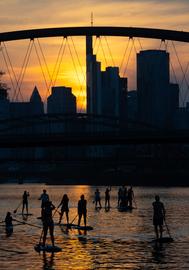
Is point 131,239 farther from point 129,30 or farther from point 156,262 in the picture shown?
point 129,30

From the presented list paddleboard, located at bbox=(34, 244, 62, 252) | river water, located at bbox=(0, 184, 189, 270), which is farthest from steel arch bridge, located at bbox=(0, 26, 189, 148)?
paddleboard, located at bbox=(34, 244, 62, 252)

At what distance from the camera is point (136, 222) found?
47.3 m

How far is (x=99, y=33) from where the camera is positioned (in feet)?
225

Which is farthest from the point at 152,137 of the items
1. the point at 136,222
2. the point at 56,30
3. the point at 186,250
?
the point at 186,250

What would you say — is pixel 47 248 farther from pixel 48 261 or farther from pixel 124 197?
pixel 124 197

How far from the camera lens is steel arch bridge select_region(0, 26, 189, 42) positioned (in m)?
66.6

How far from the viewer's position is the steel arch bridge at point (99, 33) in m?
66.6

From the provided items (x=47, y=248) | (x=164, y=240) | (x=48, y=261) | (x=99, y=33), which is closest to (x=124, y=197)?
(x=99, y=33)

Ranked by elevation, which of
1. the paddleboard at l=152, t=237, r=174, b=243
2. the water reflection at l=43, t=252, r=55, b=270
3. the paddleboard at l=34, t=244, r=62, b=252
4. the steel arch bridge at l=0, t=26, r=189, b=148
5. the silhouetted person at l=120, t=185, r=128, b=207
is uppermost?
the steel arch bridge at l=0, t=26, r=189, b=148

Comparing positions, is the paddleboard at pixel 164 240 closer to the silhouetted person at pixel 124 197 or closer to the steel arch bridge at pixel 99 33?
the silhouetted person at pixel 124 197

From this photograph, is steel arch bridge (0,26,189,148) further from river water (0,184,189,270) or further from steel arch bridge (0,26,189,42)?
river water (0,184,189,270)

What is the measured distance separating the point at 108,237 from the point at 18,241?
354cm

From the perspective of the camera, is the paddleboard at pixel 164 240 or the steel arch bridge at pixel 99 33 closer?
the paddleboard at pixel 164 240

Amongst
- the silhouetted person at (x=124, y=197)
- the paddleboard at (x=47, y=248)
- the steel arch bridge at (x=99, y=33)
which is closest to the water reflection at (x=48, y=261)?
the paddleboard at (x=47, y=248)
